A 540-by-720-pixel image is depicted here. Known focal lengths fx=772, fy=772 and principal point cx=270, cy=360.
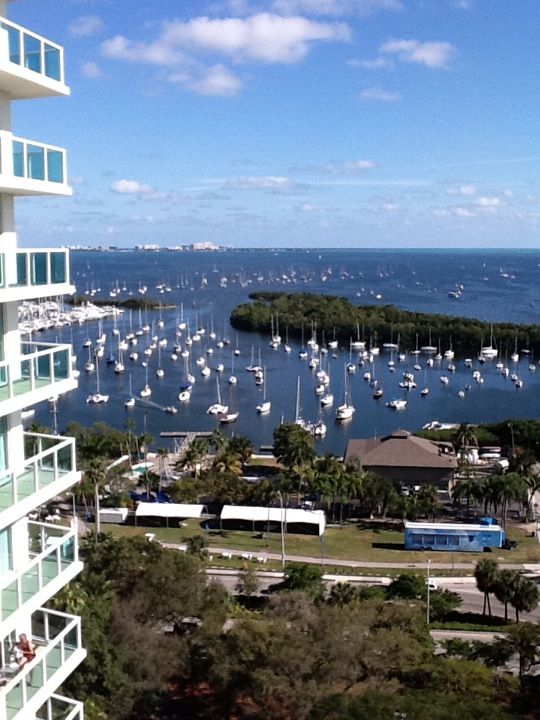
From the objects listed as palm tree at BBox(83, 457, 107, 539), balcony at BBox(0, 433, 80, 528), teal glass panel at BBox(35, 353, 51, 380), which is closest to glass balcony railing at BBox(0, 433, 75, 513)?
balcony at BBox(0, 433, 80, 528)

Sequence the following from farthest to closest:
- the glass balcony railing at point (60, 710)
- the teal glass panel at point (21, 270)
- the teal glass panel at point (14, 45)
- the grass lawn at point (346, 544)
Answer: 1. the grass lawn at point (346, 544)
2. the glass balcony railing at point (60, 710)
3. the teal glass panel at point (21, 270)
4. the teal glass panel at point (14, 45)

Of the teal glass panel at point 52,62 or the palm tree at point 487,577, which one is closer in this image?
the teal glass panel at point 52,62

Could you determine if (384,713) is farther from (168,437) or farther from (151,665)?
(168,437)

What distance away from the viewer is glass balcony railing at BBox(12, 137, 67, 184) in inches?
431

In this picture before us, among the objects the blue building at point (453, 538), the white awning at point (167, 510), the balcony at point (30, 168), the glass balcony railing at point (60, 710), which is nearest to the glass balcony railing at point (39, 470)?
the glass balcony railing at point (60, 710)

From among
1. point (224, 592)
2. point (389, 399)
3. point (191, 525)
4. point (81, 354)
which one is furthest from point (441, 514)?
point (81, 354)

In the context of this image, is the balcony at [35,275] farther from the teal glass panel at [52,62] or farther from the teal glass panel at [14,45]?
the teal glass panel at [14,45]

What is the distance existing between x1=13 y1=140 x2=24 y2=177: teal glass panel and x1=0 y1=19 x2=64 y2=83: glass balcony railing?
1058 mm

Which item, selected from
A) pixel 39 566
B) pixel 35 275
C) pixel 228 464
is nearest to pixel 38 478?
pixel 39 566

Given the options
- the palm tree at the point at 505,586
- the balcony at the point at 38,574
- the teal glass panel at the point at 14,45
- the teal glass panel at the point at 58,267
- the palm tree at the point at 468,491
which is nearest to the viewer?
the teal glass panel at the point at 14,45

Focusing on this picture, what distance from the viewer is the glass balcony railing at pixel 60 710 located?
1255 cm

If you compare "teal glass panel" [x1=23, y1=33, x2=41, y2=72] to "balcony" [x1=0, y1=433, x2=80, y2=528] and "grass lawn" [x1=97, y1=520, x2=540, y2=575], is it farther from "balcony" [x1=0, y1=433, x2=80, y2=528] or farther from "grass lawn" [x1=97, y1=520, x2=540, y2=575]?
"grass lawn" [x1=97, y1=520, x2=540, y2=575]

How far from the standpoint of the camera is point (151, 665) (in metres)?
23.7

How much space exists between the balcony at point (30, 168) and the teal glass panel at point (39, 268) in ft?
3.07
